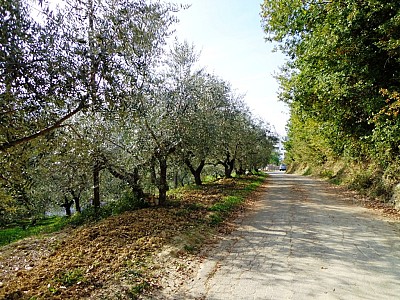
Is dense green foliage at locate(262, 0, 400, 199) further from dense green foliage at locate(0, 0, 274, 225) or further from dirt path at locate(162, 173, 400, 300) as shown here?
dense green foliage at locate(0, 0, 274, 225)

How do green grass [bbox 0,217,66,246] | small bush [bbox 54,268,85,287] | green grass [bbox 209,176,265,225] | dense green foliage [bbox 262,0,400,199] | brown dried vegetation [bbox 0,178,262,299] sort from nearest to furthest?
brown dried vegetation [bbox 0,178,262,299] < small bush [bbox 54,268,85,287] < dense green foliage [bbox 262,0,400,199] < green grass [bbox 209,176,265,225] < green grass [bbox 0,217,66,246]

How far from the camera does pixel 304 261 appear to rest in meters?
6.74

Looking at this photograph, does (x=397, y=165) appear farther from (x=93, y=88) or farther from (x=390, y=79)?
(x=93, y=88)

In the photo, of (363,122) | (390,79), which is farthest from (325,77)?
(363,122)

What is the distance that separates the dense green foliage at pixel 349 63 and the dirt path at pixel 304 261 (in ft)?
12.7

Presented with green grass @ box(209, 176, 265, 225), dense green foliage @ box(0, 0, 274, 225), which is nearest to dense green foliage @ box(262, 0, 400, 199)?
dense green foliage @ box(0, 0, 274, 225)

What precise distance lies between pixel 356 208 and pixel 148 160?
30.7 feet

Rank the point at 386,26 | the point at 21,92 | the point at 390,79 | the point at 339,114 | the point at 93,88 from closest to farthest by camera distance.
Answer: the point at 21,92
the point at 93,88
the point at 386,26
the point at 390,79
the point at 339,114

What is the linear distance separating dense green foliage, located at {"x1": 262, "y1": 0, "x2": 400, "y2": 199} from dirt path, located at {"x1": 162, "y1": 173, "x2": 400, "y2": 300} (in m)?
3.86

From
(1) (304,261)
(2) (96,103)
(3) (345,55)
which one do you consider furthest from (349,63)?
(2) (96,103)

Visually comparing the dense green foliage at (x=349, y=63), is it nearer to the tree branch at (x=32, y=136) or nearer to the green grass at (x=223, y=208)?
the green grass at (x=223, y=208)

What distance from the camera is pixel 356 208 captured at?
13.3 metres

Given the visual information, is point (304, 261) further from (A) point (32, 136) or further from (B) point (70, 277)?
(A) point (32, 136)

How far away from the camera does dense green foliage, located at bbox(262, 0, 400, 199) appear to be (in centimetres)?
1023
